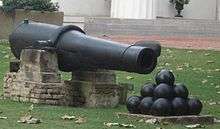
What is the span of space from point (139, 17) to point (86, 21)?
5242mm

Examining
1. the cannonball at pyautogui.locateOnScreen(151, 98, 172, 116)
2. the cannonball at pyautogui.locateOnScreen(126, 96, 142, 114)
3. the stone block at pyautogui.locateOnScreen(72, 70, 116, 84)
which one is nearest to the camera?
the cannonball at pyautogui.locateOnScreen(151, 98, 172, 116)

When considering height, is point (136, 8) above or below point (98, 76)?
above

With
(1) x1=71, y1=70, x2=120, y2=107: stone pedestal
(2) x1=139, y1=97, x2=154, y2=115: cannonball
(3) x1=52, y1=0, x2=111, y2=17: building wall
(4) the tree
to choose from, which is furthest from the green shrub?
(2) x1=139, y1=97, x2=154, y2=115: cannonball

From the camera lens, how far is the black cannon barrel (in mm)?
11117

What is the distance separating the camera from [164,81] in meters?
11.0

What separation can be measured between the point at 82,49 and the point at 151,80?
15.9ft

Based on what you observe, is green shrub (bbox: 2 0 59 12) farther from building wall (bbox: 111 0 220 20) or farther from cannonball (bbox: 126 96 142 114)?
cannonball (bbox: 126 96 142 114)

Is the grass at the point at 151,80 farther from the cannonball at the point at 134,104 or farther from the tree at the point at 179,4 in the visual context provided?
the tree at the point at 179,4

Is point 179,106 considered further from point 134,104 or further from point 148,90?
point 134,104

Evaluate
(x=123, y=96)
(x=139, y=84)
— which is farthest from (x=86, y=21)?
(x=123, y=96)

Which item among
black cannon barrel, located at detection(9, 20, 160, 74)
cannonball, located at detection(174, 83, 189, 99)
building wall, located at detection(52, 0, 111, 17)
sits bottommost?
cannonball, located at detection(174, 83, 189, 99)

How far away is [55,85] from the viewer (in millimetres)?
12164

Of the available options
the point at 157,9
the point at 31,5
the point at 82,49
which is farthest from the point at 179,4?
the point at 82,49

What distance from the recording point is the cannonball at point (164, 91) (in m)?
10.7
